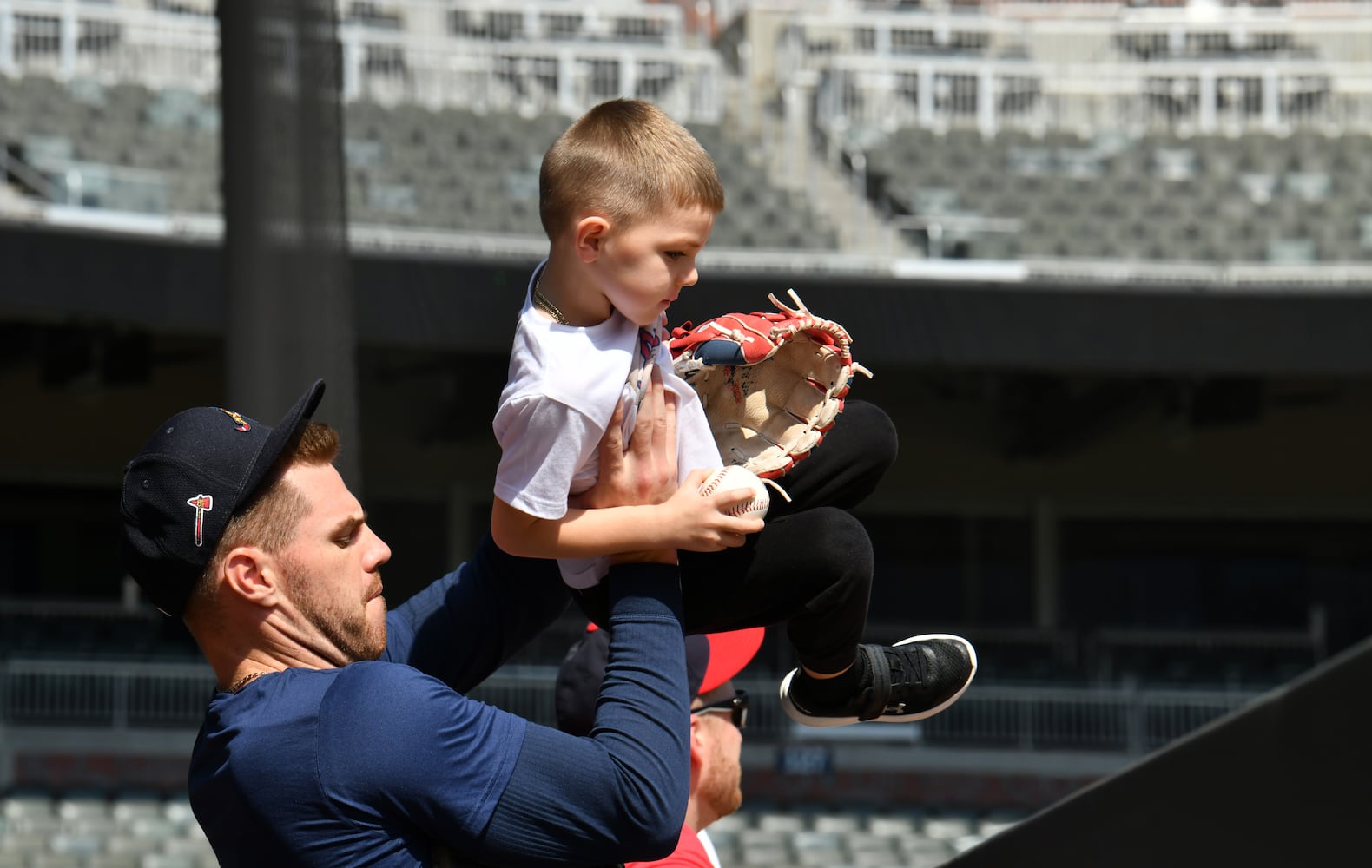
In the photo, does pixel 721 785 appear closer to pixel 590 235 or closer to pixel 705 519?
pixel 705 519

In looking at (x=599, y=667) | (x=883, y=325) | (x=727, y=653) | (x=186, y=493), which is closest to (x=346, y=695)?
(x=186, y=493)

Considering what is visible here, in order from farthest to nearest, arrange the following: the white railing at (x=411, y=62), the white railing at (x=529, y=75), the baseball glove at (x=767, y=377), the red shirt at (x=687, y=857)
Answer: the white railing at (x=529, y=75), the white railing at (x=411, y=62), the red shirt at (x=687, y=857), the baseball glove at (x=767, y=377)

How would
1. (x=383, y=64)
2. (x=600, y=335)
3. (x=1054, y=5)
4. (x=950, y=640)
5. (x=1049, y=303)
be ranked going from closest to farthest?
(x=600, y=335) < (x=950, y=640) < (x=1049, y=303) < (x=383, y=64) < (x=1054, y=5)

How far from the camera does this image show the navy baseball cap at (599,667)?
2234 mm

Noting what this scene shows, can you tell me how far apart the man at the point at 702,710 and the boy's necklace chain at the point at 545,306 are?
2.13 ft

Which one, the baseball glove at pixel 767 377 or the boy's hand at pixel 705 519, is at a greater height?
the baseball glove at pixel 767 377

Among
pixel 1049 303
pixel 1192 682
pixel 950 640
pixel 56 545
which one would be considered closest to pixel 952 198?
pixel 1049 303

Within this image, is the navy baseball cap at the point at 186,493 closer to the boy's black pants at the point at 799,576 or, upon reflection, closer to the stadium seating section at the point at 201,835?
the boy's black pants at the point at 799,576

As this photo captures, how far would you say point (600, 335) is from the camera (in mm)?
1532

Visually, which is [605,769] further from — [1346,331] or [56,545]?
[56,545]

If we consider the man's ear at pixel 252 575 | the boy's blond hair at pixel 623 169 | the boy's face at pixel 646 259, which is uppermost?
the boy's blond hair at pixel 623 169

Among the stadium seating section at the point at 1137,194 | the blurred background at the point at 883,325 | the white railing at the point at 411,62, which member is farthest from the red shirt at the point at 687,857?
the white railing at the point at 411,62

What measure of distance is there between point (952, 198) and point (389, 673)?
12.1 m

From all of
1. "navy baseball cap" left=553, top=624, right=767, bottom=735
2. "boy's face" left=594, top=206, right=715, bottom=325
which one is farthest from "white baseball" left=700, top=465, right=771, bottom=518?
→ "navy baseball cap" left=553, top=624, right=767, bottom=735
